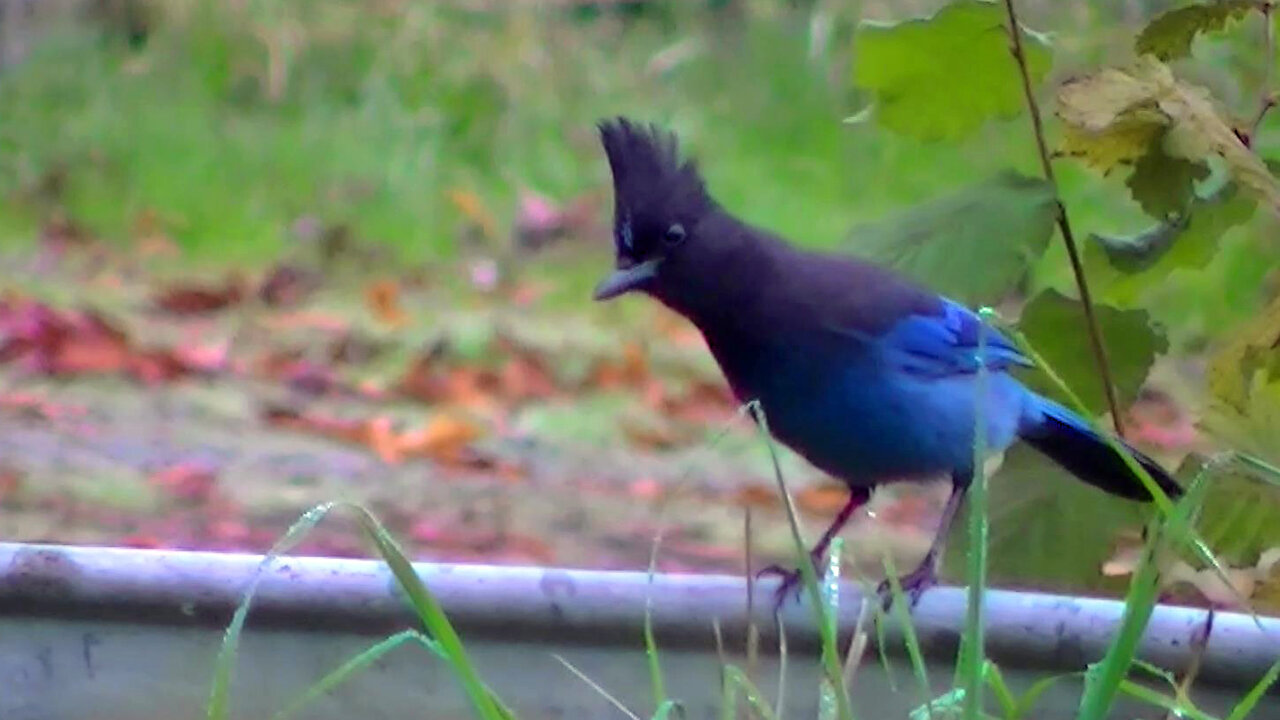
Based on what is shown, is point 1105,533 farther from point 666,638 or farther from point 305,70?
point 305,70

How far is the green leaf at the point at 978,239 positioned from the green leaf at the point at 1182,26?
14cm

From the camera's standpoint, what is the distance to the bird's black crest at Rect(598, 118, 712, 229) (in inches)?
79.1

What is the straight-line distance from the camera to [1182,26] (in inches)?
67.1

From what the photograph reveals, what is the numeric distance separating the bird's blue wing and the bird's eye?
195mm

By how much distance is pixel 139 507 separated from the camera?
3.37m

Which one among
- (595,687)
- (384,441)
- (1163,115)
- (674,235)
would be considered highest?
(1163,115)

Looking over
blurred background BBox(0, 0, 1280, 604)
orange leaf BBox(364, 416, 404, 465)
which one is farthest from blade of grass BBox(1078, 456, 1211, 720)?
orange leaf BBox(364, 416, 404, 465)

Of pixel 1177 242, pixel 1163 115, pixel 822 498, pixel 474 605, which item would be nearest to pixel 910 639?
pixel 474 605

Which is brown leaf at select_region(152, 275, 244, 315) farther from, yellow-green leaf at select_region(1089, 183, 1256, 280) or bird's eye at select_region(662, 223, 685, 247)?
yellow-green leaf at select_region(1089, 183, 1256, 280)

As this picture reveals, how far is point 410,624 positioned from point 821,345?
2.45 feet

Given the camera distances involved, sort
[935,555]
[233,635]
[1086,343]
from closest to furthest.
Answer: [233,635], [1086,343], [935,555]

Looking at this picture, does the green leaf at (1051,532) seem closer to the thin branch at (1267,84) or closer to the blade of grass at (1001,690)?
the thin branch at (1267,84)

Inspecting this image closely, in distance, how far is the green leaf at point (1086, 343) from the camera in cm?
186

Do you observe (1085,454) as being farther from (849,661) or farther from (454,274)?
(454,274)
